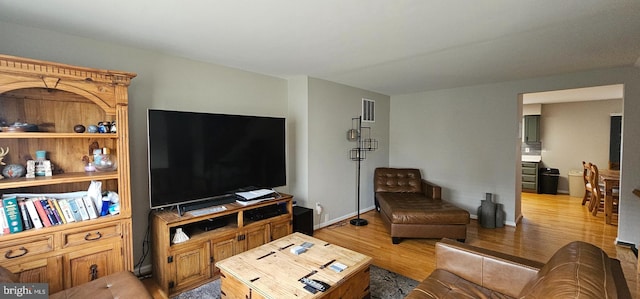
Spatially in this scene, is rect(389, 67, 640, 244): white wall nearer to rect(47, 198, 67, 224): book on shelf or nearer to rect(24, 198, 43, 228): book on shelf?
rect(47, 198, 67, 224): book on shelf

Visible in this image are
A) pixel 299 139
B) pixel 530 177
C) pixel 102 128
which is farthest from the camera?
pixel 530 177

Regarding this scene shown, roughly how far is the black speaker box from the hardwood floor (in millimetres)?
308

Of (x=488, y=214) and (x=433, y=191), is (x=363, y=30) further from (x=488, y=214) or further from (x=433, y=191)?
(x=488, y=214)

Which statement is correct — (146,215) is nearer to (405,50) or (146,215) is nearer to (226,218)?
(226,218)

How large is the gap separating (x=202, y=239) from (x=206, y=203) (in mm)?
383

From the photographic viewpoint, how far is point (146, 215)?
2.71 m

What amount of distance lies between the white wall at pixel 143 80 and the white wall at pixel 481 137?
304 cm

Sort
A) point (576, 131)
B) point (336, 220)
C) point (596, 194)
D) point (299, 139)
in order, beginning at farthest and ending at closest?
point (576, 131) → point (596, 194) → point (336, 220) → point (299, 139)

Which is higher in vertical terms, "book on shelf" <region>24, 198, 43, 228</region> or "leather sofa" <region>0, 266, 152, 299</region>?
"book on shelf" <region>24, 198, 43, 228</region>

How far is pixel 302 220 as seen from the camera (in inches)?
135

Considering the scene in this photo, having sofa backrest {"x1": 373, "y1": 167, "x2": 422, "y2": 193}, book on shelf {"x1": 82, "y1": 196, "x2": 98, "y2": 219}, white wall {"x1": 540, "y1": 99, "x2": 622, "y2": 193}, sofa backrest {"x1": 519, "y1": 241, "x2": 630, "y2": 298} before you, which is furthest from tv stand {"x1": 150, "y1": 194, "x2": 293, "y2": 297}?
white wall {"x1": 540, "y1": 99, "x2": 622, "y2": 193}

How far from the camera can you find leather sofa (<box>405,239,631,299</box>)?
113 cm

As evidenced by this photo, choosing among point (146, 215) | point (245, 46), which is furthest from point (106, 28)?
point (146, 215)

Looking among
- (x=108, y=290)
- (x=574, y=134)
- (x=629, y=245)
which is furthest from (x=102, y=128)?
(x=574, y=134)
